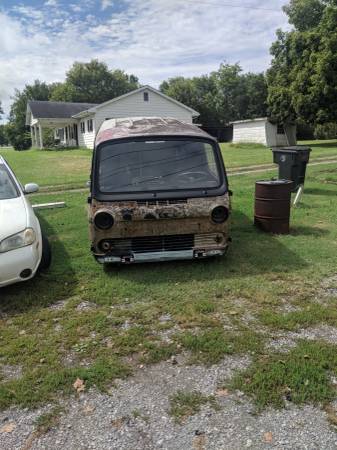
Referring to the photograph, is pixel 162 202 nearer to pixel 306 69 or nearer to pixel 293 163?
pixel 293 163

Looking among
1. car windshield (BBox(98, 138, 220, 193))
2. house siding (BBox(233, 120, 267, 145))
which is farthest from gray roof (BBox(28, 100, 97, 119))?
car windshield (BBox(98, 138, 220, 193))

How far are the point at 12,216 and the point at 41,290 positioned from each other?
958 millimetres

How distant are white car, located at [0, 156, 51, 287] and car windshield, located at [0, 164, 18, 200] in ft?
0.65

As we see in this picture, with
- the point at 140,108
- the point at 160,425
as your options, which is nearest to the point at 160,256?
the point at 160,425

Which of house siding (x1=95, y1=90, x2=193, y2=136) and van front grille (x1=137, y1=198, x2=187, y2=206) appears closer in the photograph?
van front grille (x1=137, y1=198, x2=187, y2=206)

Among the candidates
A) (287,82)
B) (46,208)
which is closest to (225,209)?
(46,208)

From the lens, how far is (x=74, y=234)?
7293 mm

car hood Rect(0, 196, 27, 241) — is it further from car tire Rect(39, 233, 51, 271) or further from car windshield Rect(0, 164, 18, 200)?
car tire Rect(39, 233, 51, 271)

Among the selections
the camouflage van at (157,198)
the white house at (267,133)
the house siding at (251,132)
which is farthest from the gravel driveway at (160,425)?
the house siding at (251,132)

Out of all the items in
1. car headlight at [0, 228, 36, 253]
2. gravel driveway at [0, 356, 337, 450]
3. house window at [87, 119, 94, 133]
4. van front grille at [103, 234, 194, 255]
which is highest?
house window at [87, 119, 94, 133]

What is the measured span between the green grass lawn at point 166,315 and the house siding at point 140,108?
2418 centimetres

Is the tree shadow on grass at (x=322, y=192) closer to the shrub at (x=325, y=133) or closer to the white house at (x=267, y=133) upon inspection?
the white house at (x=267, y=133)

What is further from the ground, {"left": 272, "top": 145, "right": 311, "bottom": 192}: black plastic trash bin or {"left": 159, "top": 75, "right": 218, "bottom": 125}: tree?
{"left": 159, "top": 75, "right": 218, "bottom": 125}: tree

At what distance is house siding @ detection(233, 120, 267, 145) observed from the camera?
3331 cm
